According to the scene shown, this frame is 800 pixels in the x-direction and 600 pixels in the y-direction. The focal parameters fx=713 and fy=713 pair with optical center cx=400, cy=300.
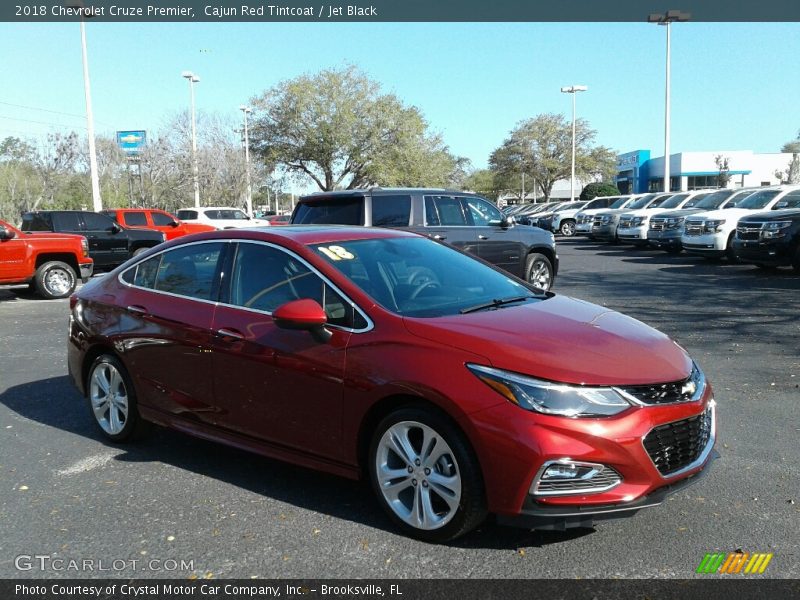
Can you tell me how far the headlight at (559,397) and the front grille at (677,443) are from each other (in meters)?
0.23

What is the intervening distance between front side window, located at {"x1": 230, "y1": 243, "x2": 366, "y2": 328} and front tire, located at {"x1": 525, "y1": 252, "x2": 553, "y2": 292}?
27.8 ft

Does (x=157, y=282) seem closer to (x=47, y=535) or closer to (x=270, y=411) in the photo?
(x=270, y=411)

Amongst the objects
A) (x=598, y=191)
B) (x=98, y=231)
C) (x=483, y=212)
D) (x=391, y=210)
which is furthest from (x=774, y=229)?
(x=598, y=191)

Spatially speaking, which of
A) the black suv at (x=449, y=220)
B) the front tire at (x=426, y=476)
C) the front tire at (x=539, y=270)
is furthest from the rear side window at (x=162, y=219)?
the front tire at (x=426, y=476)

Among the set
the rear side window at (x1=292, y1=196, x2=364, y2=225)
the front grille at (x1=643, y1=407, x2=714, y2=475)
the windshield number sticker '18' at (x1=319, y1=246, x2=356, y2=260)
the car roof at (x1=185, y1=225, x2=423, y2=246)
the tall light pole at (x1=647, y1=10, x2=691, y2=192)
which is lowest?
the front grille at (x1=643, y1=407, x2=714, y2=475)

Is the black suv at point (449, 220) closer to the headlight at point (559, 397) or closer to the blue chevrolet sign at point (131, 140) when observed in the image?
the headlight at point (559, 397)

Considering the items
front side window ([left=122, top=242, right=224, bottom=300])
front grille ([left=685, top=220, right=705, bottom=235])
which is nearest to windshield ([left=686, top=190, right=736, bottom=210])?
front grille ([left=685, top=220, right=705, bottom=235])

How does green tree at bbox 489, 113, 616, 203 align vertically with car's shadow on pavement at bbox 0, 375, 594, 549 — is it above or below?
above

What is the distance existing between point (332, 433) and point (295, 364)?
1.44 ft

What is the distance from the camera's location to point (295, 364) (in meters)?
4.00

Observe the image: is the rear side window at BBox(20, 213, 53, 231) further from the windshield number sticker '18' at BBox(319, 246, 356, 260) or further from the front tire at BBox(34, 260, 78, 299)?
the windshield number sticker '18' at BBox(319, 246, 356, 260)

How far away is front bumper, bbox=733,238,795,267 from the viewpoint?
1395 centimetres

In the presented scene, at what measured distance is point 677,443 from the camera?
3475mm

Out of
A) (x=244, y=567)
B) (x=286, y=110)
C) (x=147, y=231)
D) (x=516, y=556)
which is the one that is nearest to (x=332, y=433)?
(x=244, y=567)
